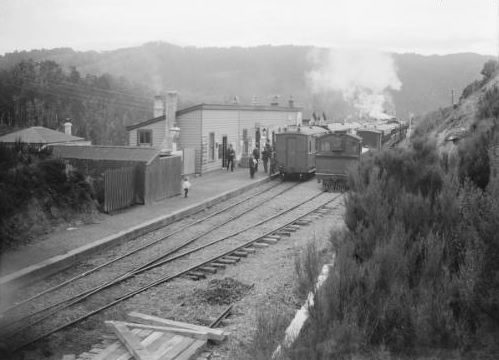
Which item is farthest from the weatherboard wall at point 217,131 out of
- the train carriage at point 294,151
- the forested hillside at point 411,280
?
the forested hillside at point 411,280

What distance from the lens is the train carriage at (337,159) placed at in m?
24.3

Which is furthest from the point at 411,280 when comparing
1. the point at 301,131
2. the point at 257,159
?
the point at 257,159

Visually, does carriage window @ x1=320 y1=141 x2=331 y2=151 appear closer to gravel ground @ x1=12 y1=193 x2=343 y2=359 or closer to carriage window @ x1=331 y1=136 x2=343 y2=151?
carriage window @ x1=331 y1=136 x2=343 y2=151

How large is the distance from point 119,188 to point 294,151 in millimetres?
11831

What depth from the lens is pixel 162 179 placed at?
65.7ft

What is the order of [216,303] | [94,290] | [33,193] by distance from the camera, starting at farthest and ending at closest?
[33,193], [94,290], [216,303]

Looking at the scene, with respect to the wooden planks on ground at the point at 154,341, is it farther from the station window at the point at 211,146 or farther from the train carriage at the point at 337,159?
the station window at the point at 211,146

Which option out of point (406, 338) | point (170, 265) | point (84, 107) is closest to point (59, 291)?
point (170, 265)

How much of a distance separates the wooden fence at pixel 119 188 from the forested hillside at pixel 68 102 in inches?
518

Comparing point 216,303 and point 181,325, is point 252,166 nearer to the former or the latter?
point 216,303

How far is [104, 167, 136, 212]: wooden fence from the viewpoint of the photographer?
16984 millimetres

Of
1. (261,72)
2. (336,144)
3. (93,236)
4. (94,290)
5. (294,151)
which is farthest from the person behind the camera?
(261,72)

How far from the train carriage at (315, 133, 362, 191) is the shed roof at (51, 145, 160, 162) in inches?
324

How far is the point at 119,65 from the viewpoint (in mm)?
102750
